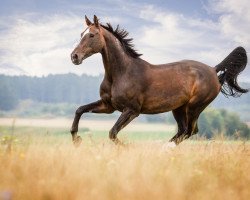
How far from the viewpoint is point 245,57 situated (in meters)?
11.8

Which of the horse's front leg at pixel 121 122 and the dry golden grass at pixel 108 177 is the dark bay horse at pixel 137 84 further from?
the dry golden grass at pixel 108 177

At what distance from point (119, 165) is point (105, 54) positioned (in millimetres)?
4592

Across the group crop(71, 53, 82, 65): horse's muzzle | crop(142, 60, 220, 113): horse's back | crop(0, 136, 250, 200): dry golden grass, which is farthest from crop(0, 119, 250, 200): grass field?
crop(142, 60, 220, 113): horse's back

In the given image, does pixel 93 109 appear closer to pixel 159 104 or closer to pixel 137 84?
pixel 137 84

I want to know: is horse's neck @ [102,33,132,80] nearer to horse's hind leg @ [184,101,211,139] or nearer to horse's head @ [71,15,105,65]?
horse's head @ [71,15,105,65]

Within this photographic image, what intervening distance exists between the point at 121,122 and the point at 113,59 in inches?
55.5

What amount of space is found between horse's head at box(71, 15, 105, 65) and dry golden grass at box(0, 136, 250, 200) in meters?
2.79

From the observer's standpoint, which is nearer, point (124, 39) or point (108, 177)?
point (108, 177)

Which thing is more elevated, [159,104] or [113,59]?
[113,59]

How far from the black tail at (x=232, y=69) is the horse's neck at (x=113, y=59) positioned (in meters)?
3.49

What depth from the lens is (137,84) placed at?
9227 mm

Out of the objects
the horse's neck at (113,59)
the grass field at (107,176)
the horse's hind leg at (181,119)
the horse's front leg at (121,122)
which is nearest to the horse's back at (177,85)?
the horse's hind leg at (181,119)

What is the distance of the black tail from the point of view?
11.6 meters

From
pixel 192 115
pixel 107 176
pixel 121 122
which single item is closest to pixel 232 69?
pixel 192 115
